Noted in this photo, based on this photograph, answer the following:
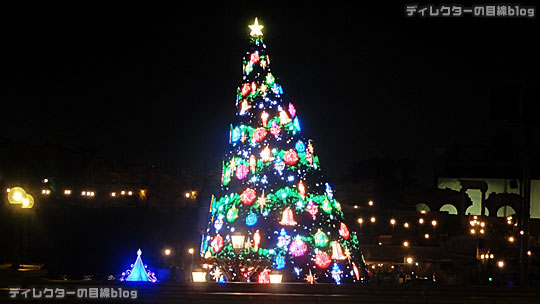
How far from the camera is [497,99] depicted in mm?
12383


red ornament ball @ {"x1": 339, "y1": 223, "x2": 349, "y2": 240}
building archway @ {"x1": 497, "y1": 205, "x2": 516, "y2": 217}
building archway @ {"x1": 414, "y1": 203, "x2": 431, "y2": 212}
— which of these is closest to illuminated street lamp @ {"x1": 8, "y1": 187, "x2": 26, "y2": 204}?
red ornament ball @ {"x1": 339, "y1": 223, "x2": 349, "y2": 240}

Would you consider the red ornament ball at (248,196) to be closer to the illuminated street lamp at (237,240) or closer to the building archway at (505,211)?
the illuminated street lamp at (237,240)

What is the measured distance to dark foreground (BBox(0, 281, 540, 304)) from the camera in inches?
372

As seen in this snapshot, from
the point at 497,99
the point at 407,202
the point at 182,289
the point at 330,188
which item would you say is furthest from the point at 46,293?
the point at 407,202

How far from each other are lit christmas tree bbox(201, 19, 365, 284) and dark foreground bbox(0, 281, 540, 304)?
24.9 feet

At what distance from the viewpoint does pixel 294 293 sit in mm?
9805

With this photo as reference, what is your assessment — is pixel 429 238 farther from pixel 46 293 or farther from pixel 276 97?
pixel 46 293

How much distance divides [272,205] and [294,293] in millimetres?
9117

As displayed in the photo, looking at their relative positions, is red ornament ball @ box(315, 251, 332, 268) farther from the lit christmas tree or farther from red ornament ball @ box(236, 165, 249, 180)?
red ornament ball @ box(236, 165, 249, 180)

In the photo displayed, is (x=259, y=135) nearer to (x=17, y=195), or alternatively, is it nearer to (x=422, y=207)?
(x=17, y=195)

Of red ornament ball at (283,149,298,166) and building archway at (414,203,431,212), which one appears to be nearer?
red ornament ball at (283,149,298,166)

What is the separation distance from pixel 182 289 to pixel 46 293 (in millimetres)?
1637

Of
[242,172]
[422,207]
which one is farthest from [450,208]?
[242,172]

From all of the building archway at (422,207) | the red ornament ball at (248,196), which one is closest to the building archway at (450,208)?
the building archway at (422,207)
